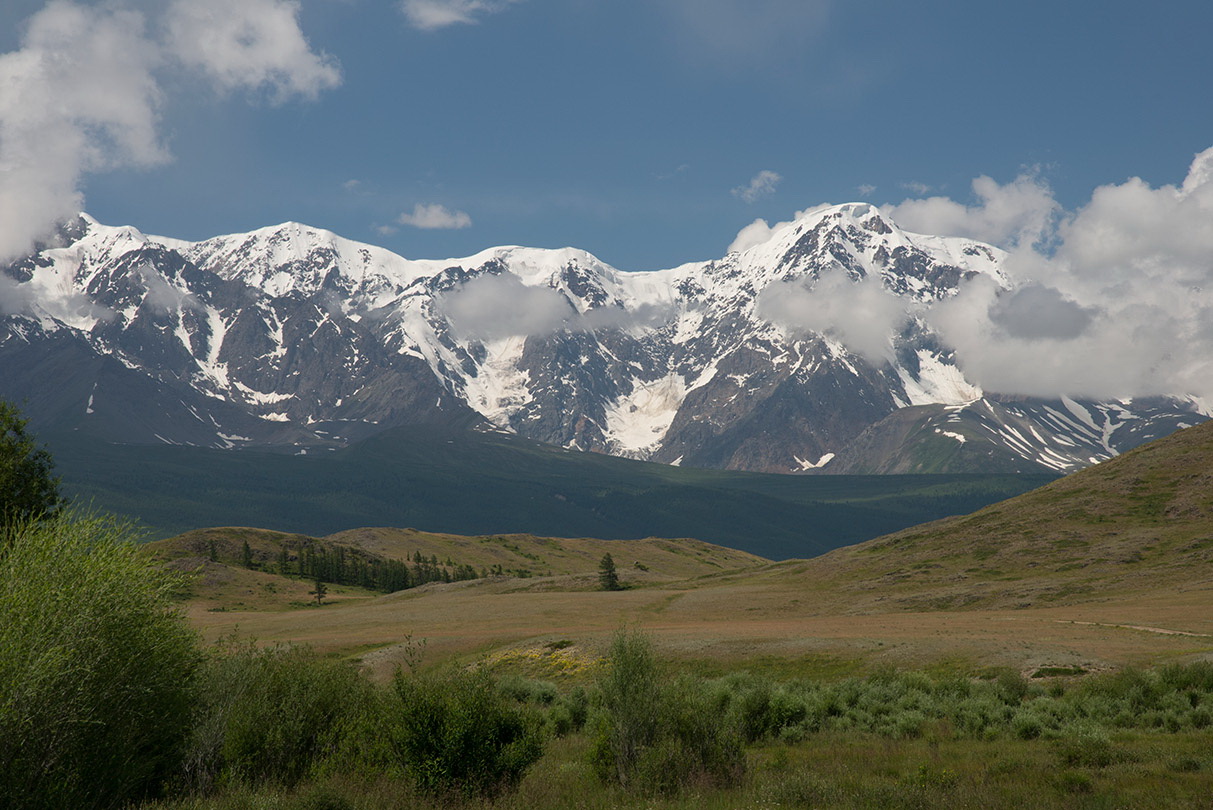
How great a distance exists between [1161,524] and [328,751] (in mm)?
116372

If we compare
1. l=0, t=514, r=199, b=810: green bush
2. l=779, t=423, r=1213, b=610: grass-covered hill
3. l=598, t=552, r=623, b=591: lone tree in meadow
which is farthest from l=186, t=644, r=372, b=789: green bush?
l=598, t=552, r=623, b=591: lone tree in meadow

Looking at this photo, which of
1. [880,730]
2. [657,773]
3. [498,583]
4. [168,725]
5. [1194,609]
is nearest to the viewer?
[168,725]

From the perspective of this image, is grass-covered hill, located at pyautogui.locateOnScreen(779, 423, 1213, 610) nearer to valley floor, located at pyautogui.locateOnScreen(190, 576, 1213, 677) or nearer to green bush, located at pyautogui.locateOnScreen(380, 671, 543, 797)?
valley floor, located at pyautogui.locateOnScreen(190, 576, 1213, 677)

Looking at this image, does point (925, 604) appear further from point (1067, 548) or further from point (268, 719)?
point (268, 719)

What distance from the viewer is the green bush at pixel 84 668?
18438 mm

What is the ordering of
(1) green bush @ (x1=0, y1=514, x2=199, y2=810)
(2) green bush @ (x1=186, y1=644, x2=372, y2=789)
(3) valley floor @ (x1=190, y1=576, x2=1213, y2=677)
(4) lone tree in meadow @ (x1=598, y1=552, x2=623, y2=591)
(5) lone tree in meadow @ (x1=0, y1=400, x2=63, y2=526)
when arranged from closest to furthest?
1. (1) green bush @ (x1=0, y1=514, x2=199, y2=810)
2. (2) green bush @ (x1=186, y1=644, x2=372, y2=789)
3. (5) lone tree in meadow @ (x1=0, y1=400, x2=63, y2=526)
4. (3) valley floor @ (x1=190, y1=576, x2=1213, y2=677)
5. (4) lone tree in meadow @ (x1=598, y1=552, x2=623, y2=591)

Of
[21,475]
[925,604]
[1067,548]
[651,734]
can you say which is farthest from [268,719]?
[1067,548]

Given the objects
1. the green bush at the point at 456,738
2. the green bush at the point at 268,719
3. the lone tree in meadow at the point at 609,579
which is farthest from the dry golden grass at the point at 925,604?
the green bush at the point at 456,738

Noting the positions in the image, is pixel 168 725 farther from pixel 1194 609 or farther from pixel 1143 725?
pixel 1194 609

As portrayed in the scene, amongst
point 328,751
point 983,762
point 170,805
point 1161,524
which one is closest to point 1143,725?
point 983,762

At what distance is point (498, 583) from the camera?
15738 centimetres

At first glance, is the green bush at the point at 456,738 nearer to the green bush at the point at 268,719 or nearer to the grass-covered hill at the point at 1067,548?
the green bush at the point at 268,719

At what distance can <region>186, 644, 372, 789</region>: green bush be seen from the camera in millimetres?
25375

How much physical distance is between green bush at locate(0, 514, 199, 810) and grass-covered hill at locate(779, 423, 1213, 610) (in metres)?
83.6
